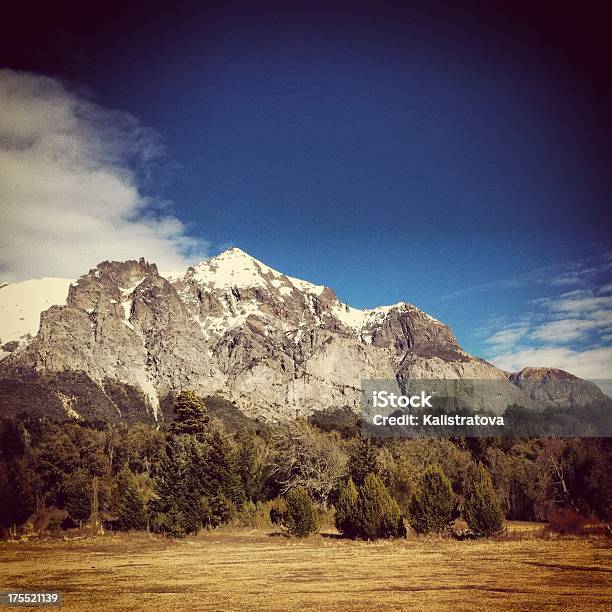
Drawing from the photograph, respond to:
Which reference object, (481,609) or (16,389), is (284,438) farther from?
(16,389)

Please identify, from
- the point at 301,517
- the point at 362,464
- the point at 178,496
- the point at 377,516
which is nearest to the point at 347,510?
the point at 377,516

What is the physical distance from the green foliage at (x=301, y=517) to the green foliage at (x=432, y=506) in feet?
22.8

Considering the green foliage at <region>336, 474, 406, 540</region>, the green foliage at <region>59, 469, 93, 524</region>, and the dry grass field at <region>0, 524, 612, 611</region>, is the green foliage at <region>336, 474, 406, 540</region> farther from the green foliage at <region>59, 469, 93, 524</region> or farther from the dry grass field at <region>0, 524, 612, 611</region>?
the green foliage at <region>59, 469, 93, 524</region>

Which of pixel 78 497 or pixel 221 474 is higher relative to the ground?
pixel 221 474

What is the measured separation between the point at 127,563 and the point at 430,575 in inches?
617

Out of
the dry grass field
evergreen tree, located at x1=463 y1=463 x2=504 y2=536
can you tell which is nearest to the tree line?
evergreen tree, located at x1=463 y1=463 x2=504 y2=536

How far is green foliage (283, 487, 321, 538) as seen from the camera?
39375 millimetres

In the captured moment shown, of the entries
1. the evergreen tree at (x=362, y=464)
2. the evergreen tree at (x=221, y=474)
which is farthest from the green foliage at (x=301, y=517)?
the evergreen tree at (x=221, y=474)

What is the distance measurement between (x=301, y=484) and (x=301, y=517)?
9.97 m

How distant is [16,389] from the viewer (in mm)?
142375

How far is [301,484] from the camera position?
162ft

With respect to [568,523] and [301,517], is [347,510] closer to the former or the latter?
[301,517]

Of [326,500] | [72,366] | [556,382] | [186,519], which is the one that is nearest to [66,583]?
[186,519]

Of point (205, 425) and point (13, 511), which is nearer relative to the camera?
point (13, 511)
